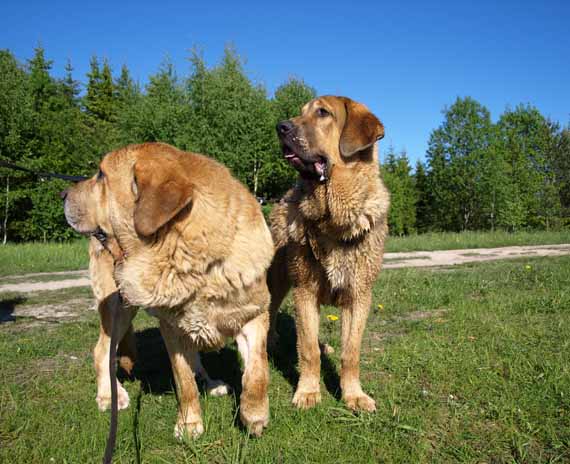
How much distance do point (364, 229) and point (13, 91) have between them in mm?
27525

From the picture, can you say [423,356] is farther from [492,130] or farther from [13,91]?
[492,130]

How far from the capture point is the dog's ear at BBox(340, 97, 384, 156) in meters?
3.36

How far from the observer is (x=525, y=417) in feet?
9.04

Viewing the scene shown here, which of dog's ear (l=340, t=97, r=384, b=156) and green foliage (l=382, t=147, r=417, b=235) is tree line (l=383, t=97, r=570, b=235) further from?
dog's ear (l=340, t=97, r=384, b=156)

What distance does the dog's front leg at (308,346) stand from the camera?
11.0ft

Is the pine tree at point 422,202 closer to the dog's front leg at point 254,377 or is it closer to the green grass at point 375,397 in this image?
the green grass at point 375,397

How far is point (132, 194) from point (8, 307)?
6311 millimetres

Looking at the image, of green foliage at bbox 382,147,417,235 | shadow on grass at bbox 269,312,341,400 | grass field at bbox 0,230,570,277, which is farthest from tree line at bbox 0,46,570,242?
shadow on grass at bbox 269,312,341,400

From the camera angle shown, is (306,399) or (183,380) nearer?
(183,380)

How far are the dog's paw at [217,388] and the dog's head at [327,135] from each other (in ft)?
6.43

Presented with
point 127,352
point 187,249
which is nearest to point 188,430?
point 187,249

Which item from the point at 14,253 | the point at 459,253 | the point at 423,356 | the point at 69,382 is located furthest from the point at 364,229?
the point at 14,253

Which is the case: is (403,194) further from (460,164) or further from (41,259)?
(41,259)

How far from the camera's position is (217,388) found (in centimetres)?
371
